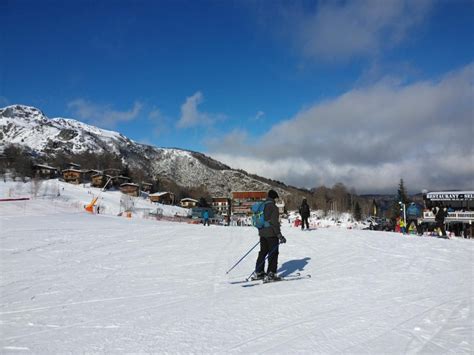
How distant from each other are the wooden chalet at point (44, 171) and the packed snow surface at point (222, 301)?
360 feet

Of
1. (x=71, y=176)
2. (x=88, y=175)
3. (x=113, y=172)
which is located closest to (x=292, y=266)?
(x=71, y=176)

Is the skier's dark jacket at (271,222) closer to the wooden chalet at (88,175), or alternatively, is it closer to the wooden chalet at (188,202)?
the wooden chalet at (88,175)

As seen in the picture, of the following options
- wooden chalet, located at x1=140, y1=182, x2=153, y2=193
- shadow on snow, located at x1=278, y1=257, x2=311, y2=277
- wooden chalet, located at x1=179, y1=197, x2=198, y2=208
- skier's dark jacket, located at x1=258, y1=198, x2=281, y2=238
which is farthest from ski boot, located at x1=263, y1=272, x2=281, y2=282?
wooden chalet, located at x1=140, y1=182, x2=153, y2=193

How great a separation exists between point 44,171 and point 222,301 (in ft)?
403

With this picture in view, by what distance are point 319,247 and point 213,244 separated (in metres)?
3.84

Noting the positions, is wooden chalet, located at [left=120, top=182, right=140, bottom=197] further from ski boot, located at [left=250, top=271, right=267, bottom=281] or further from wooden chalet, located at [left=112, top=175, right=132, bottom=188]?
ski boot, located at [left=250, top=271, right=267, bottom=281]

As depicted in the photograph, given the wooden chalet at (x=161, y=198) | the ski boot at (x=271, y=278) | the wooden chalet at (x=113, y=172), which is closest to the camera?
the ski boot at (x=271, y=278)

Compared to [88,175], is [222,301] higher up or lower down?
lower down

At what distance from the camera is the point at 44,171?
112 metres

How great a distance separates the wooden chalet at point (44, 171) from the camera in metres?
107

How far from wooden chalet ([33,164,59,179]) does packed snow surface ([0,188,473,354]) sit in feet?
360

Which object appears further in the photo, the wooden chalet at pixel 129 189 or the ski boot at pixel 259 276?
the wooden chalet at pixel 129 189

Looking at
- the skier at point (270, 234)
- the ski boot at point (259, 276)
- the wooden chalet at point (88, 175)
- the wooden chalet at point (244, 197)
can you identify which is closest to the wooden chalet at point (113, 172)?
the wooden chalet at point (88, 175)

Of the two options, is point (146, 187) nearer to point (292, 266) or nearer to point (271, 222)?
point (292, 266)
